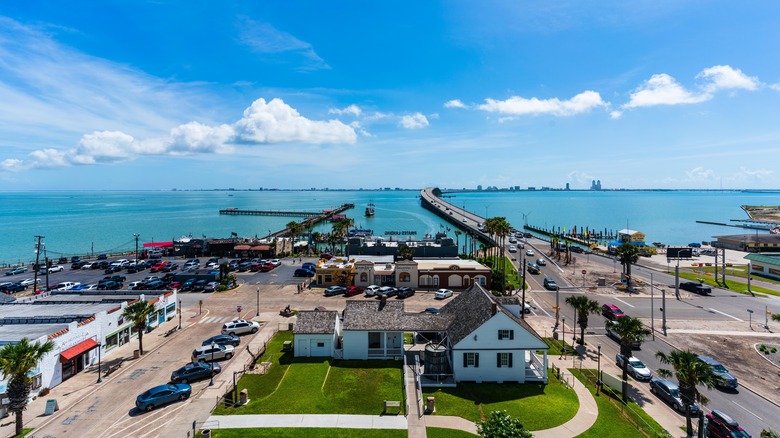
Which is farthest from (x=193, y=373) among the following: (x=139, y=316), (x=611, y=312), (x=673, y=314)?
(x=673, y=314)

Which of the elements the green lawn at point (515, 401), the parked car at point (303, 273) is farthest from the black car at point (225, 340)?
the parked car at point (303, 273)

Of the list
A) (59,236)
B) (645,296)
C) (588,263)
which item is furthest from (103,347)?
(59,236)

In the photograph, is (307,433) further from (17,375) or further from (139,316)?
(139,316)

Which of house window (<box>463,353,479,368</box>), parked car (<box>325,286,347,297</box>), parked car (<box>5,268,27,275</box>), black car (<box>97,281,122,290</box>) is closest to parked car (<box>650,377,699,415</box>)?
house window (<box>463,353,479,368</box>)

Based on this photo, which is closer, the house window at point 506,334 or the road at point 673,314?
the road at point 673,314

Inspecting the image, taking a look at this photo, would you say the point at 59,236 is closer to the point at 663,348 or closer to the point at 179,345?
the point at 179,345

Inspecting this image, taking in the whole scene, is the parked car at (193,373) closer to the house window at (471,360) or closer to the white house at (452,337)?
the white house at (452,337)
